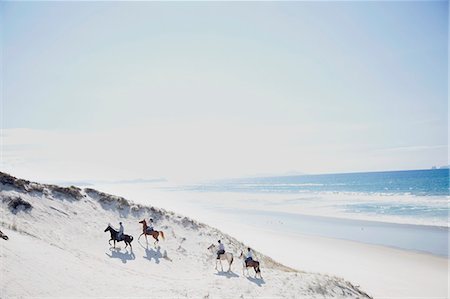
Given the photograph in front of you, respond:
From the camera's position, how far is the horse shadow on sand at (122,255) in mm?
19000

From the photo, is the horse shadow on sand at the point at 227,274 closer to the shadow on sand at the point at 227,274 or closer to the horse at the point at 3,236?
the shadow on sand at the point at 227,274

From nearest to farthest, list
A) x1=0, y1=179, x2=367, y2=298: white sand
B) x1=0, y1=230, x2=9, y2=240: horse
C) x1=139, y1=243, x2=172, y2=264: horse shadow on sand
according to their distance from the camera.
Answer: x1=0, y1=179, x2=367, y2=298: white sand < x1=0, y1=230, x2=9, y2=240: horse < x1=139, y1=243, x2=172, y2=264: horse shadow on sand

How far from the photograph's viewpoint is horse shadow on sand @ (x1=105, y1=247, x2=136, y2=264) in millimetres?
19000

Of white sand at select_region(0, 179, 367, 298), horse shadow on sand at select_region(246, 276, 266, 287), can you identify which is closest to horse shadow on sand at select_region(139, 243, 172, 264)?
white sand at select_region(0, 179, 367, 298)

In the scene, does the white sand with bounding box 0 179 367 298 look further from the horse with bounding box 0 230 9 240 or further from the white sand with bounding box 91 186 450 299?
the white sand with bounding box 91 186 450 299

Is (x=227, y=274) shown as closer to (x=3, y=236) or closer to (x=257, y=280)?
(x=257, y=280)

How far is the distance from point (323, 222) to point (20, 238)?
36317mm

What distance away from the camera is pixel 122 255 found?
19438mm

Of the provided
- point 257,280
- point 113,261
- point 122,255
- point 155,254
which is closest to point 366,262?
point 257,280

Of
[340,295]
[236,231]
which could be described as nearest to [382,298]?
[340,295]

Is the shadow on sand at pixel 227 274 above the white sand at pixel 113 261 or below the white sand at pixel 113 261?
below

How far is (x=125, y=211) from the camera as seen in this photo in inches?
1009

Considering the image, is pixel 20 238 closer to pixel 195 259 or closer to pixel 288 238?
pixel 195 259

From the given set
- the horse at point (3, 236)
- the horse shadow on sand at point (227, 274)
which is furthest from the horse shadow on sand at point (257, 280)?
the horse at point (3, 236)
